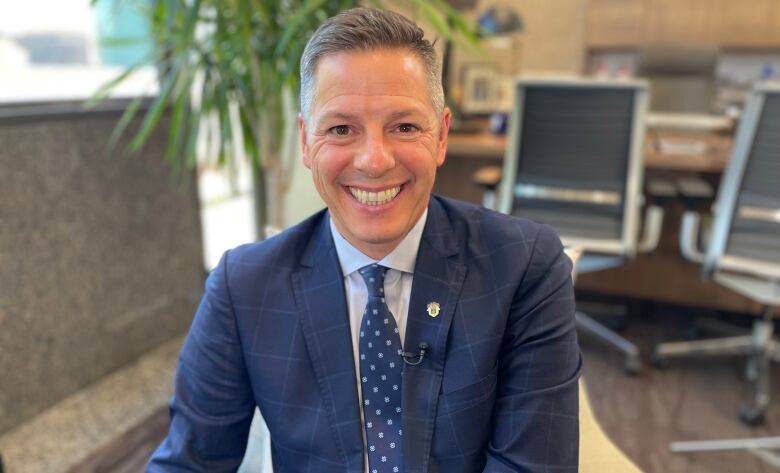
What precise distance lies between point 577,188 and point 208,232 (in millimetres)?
1932

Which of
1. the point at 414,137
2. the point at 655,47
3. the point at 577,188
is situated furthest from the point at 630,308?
the point at 414,137

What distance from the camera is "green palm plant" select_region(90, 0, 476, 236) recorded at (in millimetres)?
1603

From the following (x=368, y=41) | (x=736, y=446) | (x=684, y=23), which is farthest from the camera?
(x=684, y=23)

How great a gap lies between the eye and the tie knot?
0.71ft

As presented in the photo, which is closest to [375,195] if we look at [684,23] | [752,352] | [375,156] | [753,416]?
[375,156]

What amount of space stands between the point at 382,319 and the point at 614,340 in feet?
5.95

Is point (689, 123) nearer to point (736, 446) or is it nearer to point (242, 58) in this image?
point (736, 446)

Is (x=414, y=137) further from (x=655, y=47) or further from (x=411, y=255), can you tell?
(x=655, y=47)

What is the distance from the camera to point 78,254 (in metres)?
2.08

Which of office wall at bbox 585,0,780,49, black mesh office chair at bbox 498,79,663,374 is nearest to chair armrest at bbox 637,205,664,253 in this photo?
black mesh office chair at bbox 498,79,663,374

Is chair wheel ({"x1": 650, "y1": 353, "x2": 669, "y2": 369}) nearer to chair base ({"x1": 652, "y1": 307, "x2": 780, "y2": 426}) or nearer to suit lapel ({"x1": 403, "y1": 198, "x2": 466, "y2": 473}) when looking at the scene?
chair base ({"x1": 652, "y1": 307, "x2": 780, "y2": 426})

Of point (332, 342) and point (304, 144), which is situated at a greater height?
point (304, 144)

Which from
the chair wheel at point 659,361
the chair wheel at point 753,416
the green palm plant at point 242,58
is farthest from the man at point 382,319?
the chair wheel at point 659,361

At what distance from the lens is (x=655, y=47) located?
3506mm
